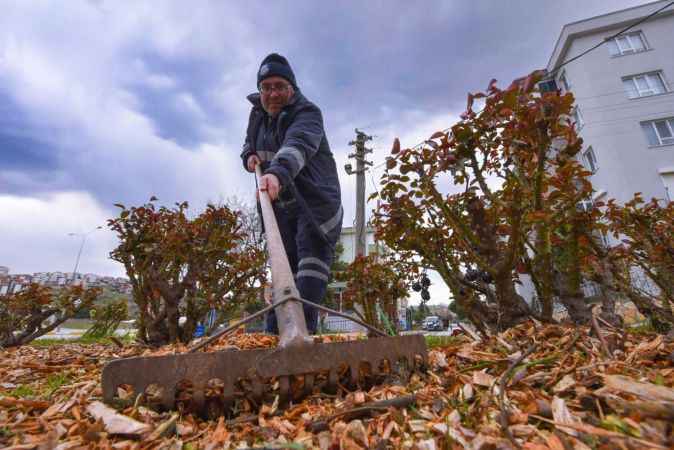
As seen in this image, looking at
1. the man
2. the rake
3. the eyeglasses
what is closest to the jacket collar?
the man

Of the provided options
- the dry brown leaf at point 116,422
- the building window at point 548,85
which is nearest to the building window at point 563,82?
the building window at point 548,85

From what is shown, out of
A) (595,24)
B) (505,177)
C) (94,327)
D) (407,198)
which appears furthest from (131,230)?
(595,24)

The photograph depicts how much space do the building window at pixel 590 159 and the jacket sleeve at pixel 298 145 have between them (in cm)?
1673

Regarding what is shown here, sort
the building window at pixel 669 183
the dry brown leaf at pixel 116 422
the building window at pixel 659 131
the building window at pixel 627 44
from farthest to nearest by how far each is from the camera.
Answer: the building window at pixel 627 44
the building window at pixel 659 131
the building window at pixel 669 183
the dry brown leaf at pixel 116 422

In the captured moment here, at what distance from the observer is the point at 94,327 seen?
21.6 feet

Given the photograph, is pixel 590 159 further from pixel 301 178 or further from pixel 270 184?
pixel 270 184

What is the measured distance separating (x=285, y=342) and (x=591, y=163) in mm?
18682

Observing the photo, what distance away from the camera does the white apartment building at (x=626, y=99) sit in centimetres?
1330

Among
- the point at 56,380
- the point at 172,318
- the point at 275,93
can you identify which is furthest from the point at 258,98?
Answer: the point at 56,380

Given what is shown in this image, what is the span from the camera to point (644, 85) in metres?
14.8

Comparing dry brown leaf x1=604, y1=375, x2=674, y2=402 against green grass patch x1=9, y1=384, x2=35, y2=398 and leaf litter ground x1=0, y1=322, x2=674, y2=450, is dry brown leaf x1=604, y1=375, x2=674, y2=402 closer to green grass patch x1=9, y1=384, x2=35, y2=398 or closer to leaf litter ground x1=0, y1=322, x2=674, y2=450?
leaf litter ground x1=0, y1=322, x2=674, y2=450

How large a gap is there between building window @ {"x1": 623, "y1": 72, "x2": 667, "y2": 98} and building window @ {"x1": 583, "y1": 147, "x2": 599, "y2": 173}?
2.85 m

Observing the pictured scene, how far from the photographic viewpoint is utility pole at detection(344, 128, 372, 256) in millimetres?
11781

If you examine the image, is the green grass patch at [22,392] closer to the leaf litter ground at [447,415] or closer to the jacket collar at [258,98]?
the leaf litter ground at [447,415]
